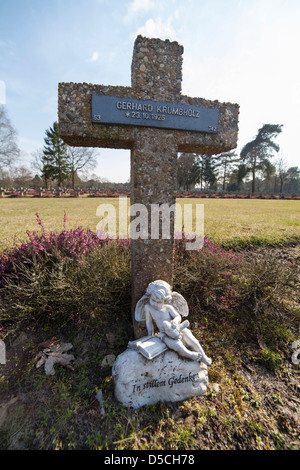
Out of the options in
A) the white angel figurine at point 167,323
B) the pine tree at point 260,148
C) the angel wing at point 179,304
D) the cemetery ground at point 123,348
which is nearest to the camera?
the cemetery ground at point 123,348

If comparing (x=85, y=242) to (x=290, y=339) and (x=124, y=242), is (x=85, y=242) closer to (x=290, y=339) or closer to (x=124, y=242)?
(x=124, y=242)

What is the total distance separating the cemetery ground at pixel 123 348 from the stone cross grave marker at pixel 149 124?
2.21 ft

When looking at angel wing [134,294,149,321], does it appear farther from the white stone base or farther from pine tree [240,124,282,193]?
pine tree [240,124,282,193]

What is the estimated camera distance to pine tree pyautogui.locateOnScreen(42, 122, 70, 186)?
3862 centimetres

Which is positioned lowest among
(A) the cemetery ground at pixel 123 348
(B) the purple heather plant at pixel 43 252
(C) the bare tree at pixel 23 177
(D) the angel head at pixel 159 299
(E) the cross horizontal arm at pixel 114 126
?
(A) the cemetery ground at pixel 123 348

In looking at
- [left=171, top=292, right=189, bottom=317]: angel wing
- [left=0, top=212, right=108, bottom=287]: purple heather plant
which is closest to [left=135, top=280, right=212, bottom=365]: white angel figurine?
[left=171, top=292, right=189, bottom=317]: angel wing

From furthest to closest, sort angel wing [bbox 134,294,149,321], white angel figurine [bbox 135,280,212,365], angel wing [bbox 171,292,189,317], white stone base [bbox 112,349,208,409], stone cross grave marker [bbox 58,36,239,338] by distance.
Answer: angel wing [bbox 171,292,189,317], angel wing [bbox 134,294,149,321], stone cross grave marker [bbox 58,36,239,338], white angel figurine [bbox 135,280,212,365], white stone base [bbox 112,349,208,409]

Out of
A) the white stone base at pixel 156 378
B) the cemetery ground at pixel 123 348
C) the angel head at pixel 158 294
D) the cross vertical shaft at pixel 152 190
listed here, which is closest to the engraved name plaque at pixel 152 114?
the cross vertical shaft at pixel 152 190

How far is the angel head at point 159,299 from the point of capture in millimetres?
2162

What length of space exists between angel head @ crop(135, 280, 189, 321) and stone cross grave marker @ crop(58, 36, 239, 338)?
11.4 inches

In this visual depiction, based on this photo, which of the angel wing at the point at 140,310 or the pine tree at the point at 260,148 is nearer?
the angel wing at the point at 140,310

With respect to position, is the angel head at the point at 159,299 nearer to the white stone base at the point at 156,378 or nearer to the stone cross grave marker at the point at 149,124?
the stone cross grave marker at the point at 149,124
